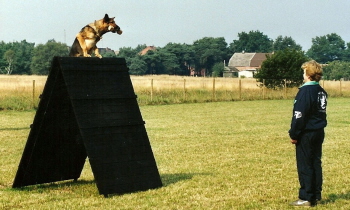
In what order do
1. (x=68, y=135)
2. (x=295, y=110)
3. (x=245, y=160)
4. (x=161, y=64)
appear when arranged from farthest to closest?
(x=161, y=64) → (x=245, y=160) → (x=68, y=135) → (x=295, y=110)

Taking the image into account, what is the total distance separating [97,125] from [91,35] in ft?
4.20

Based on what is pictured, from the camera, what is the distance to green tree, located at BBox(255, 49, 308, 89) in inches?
1736

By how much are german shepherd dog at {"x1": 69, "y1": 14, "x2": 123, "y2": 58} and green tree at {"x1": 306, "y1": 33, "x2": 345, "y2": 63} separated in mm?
148218

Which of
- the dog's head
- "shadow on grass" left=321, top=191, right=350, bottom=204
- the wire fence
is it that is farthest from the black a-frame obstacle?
the wire fence

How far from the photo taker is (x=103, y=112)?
24.9ft

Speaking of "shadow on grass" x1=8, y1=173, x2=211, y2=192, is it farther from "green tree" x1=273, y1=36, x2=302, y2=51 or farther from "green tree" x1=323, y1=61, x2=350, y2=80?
"green tree" x1=273, y1=36, x2=302, y2=51

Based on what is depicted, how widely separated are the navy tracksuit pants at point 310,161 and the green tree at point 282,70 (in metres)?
37.5

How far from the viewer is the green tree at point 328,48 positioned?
15100cm

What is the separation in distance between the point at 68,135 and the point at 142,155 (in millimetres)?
1201

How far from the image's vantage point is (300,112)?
6602 mm

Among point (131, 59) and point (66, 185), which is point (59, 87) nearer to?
point (66, 185)

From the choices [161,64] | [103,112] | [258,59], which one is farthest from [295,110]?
[258,59]

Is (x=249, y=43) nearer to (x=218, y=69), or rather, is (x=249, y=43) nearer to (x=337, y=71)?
(x=218, y=69)

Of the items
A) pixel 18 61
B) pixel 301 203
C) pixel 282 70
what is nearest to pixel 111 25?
pixel 301 203
